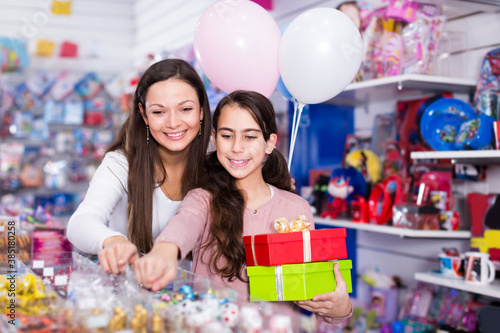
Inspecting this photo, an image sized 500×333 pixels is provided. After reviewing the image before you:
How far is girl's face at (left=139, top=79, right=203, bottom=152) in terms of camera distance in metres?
1.90

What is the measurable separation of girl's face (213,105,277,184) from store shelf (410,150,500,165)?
1.00m

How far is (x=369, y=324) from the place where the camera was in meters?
3.02

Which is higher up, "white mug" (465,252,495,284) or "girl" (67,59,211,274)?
"girl" (67,59,211,274)

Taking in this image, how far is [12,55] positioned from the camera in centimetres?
540

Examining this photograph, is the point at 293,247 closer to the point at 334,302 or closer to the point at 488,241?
the point at 334,302

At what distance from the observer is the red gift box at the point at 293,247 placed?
1.52 m

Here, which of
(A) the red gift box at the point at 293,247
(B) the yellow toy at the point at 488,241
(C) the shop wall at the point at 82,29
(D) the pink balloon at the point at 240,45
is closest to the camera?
(A) the red gift box at the point at 293,247

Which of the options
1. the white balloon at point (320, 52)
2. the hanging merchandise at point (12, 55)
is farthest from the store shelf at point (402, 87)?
the hanging merchandise at point (12, 55)

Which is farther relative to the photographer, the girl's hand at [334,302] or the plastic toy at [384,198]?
the plastic toy at [384,198]

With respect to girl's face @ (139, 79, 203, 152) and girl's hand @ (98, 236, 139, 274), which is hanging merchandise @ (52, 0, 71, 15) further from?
girl's hand @ (98, 236, 139, 274)

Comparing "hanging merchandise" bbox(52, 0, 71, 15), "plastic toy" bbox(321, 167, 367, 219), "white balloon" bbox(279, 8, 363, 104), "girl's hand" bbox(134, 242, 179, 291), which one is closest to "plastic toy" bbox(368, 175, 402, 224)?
"plastic toy" bbox(321, 167, 367, 219)

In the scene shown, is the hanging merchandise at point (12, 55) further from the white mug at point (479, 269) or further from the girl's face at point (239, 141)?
the white mug at point (479, 269)

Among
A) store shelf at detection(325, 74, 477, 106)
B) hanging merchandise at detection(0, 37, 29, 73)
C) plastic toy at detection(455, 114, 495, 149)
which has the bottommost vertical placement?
plastic toy at detection(455, 114, 495, 149)

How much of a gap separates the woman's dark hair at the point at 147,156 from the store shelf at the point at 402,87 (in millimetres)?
1049
